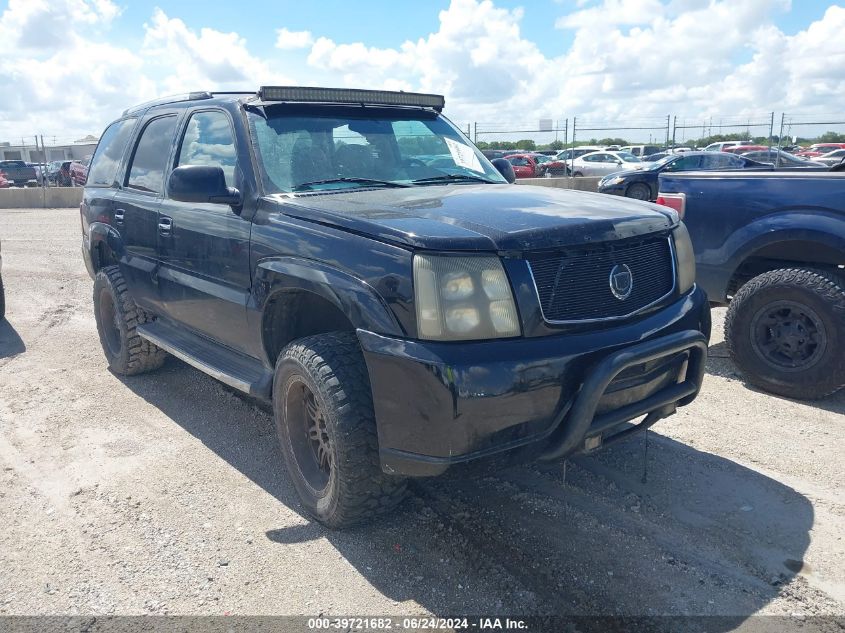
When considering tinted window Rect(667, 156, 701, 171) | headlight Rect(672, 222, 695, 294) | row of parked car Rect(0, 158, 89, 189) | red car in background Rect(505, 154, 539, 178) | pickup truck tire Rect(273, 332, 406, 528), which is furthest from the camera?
row of parked car Rect(0, 158, 89, 189)

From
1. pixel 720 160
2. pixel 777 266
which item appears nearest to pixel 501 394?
pixel 777 266

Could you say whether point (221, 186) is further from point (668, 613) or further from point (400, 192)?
point (668, 613)

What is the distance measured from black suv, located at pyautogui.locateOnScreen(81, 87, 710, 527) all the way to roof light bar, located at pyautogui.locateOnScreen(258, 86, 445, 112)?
0.01m

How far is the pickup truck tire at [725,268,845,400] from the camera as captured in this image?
4.53 meters

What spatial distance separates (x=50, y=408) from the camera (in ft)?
16.2

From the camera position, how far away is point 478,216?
9.75 ft

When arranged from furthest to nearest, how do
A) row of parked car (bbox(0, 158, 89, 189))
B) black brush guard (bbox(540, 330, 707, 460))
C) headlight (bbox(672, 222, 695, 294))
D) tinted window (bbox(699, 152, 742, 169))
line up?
row of parked car (bbox(0, 158, 89, 189))
tinted window (bbox(699, 152, 742, 169))
headlight (bbox(672, 222, 695, 294))
black brush guard (bbox(540, 330, 707, 460))

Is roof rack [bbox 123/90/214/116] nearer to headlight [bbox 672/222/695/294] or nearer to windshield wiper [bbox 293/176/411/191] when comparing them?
windshield wiper [bbox 293/176/411/191]

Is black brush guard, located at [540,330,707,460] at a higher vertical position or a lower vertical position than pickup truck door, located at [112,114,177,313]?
lower

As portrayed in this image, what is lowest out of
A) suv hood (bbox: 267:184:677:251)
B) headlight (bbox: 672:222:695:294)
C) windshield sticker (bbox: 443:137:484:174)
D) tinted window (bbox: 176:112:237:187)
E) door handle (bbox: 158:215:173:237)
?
headlight (bbox: 672:222:695:294)

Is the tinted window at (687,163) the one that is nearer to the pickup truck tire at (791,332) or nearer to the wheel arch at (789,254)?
the wheel arch at (789,254)

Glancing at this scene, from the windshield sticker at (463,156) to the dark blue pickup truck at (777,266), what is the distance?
5.60 ft

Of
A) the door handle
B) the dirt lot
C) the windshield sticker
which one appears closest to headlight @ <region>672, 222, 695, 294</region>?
the dirt lot

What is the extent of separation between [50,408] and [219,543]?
8.05 feet
